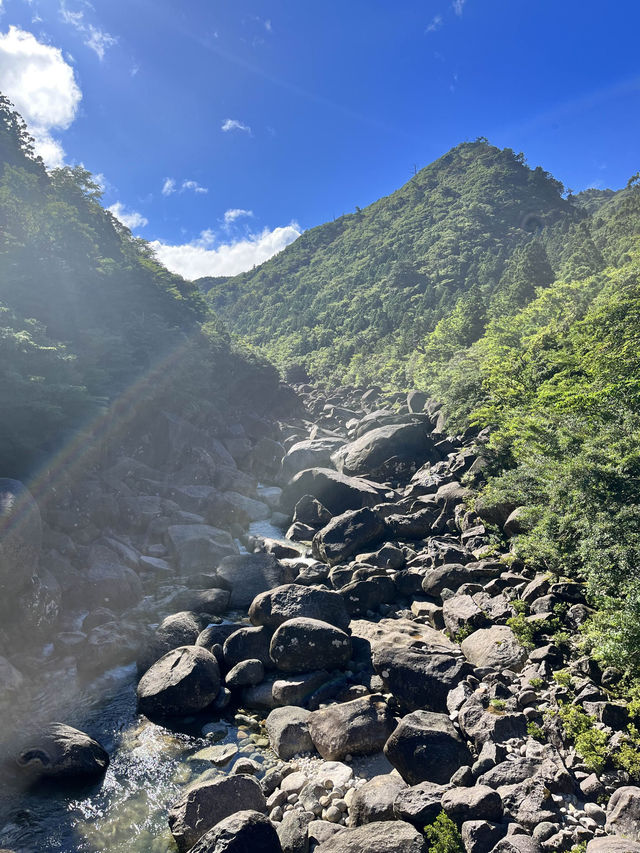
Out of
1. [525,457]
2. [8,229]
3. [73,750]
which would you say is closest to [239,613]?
[73,750]

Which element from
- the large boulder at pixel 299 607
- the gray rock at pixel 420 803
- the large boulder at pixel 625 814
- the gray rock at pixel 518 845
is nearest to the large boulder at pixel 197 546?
the large boulder at pixel 299 607

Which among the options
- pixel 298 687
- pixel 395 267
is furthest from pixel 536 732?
pixel 395 267

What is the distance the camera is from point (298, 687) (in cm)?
1352

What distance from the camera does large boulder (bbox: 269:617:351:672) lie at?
1436 cm

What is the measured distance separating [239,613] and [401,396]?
40.0m

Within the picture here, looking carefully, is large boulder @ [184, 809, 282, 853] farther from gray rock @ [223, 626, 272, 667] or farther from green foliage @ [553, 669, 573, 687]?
green foliage @ [553, 669, 573, 687]

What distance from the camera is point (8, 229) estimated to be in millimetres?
33969

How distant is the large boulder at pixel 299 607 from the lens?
16188 millimetres

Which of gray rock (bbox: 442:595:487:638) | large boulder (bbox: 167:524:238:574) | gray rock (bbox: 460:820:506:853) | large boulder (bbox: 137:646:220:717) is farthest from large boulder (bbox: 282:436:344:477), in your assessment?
gray rock (bbox: 460:820:506:853)

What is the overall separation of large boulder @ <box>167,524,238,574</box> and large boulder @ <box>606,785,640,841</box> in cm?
1836

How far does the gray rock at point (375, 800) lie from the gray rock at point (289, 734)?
8.06 feet

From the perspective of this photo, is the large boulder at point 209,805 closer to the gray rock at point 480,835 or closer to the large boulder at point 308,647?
A: the large boulder at point 308,647

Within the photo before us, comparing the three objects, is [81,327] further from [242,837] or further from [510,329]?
[242,837]

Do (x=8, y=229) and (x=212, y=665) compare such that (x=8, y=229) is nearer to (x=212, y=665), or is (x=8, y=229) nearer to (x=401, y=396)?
(x=212, y=665)
